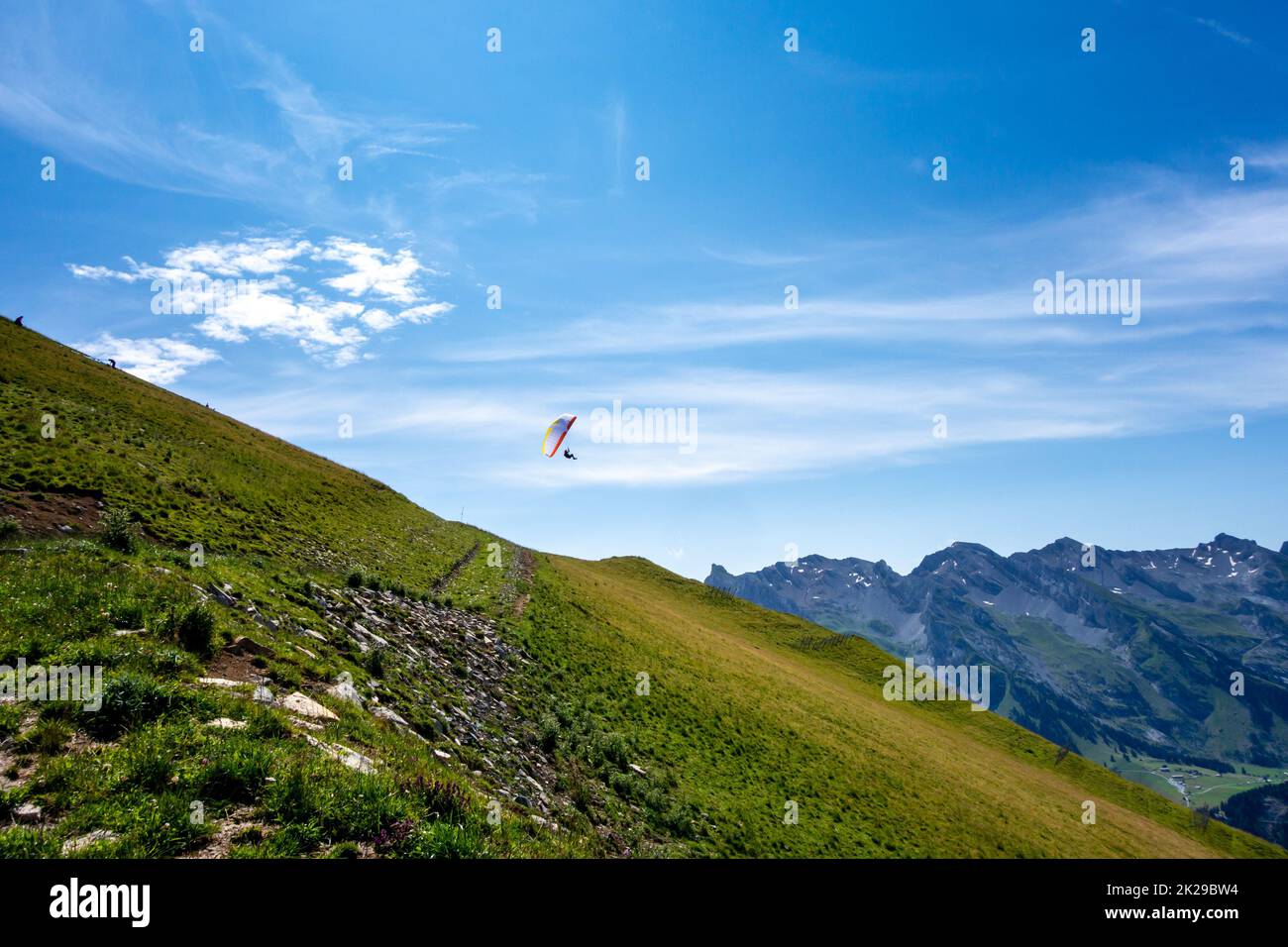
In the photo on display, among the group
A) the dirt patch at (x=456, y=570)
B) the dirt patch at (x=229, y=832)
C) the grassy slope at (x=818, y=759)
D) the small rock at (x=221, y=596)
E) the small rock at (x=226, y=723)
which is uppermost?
the small rock at (x=221, y=596)

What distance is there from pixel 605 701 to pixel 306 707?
1825 cm

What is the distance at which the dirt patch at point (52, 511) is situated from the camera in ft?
63.9

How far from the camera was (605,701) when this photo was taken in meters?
27.9

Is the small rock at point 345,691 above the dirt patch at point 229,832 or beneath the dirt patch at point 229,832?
beneath

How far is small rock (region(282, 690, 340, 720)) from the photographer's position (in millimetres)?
11273

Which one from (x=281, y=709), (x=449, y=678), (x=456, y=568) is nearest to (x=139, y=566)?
(x=281, y=709)

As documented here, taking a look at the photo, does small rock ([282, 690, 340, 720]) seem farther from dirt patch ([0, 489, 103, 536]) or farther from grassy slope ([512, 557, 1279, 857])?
dirt patch ([0, 489, 103, 536])

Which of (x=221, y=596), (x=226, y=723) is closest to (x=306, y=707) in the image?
(x=226, y=723)

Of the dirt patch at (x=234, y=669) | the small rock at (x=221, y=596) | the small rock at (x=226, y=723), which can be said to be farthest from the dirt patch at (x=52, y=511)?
the small rock at (x=226, y=723)

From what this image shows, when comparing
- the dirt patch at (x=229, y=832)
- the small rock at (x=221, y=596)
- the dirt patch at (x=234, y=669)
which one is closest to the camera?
the dirt patch at (x=229, y=832)

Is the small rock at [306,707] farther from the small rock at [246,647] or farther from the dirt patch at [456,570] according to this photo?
the dirt patch at [456,570]

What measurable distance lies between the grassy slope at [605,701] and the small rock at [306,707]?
505 millimetres

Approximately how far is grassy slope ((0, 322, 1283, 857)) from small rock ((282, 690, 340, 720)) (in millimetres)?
505
